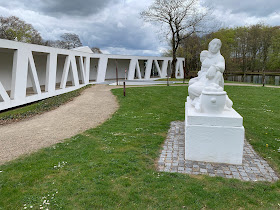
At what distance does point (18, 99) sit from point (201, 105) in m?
11.0

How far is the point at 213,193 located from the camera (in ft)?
10.8

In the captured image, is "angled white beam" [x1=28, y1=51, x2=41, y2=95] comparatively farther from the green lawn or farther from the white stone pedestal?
the white stone pedestal

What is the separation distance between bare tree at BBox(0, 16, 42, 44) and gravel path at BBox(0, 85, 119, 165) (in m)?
28.0

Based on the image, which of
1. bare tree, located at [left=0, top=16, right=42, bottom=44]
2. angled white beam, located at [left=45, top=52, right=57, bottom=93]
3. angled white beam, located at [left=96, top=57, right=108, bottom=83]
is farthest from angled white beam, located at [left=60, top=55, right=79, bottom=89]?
bare tree, located at [left=0, top=16, right=42, bottom=44]

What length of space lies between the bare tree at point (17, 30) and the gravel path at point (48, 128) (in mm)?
28038

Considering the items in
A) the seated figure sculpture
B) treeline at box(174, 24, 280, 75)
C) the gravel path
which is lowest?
the gravel path

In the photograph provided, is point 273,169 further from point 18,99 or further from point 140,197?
point 18,99

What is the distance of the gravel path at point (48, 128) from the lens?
5531 millimetres

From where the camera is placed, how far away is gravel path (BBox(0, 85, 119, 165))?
5.53 m

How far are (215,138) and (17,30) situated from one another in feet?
127

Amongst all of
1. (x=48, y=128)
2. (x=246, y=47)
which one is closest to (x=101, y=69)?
(x=48, y=128)

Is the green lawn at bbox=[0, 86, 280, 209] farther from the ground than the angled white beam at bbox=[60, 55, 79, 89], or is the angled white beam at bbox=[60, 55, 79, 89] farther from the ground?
the angled white beam at bbox=[60, 55, 79, 89]

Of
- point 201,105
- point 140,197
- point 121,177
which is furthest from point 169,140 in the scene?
point 140,197

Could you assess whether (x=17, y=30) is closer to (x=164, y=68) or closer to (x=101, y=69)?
(x=101, y=69)
